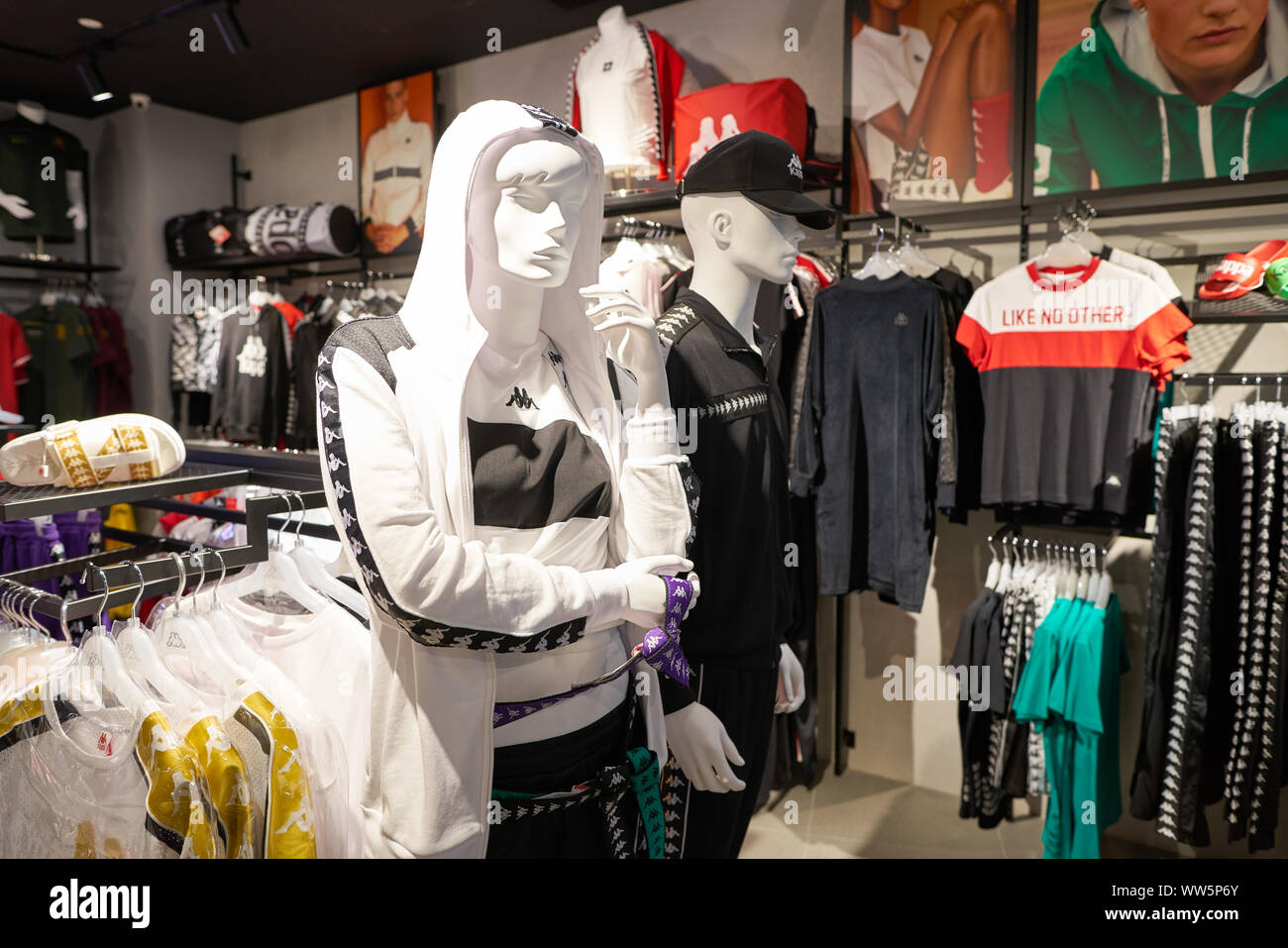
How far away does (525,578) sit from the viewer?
0.99m

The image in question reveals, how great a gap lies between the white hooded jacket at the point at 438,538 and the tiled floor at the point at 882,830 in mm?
1827

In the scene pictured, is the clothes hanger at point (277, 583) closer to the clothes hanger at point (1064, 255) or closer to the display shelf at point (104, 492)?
the display shelf at point (104, 492)

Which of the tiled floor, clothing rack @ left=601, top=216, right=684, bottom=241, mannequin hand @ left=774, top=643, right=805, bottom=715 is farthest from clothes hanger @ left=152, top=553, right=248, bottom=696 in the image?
clothing rack @ left=601, top=216, right=684, bottom=241

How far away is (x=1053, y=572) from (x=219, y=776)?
2.36 m

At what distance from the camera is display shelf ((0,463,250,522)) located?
125cm

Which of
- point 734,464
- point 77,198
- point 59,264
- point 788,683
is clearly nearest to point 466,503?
point 734,464

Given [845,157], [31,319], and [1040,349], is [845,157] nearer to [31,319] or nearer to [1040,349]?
[1040,349]

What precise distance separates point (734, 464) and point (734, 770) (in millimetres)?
573

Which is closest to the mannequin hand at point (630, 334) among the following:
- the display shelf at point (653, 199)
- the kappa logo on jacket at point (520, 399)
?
the kappa logo on jacket at point (520, 399)

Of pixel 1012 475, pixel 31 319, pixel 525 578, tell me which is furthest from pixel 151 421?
pixel 31 319

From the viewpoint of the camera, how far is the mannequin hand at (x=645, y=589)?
107 centimetres

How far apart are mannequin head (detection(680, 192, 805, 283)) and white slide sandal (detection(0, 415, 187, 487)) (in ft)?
3.35

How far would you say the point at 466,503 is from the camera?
1.00 m

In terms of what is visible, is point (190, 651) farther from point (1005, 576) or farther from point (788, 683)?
point (1005, 576)
